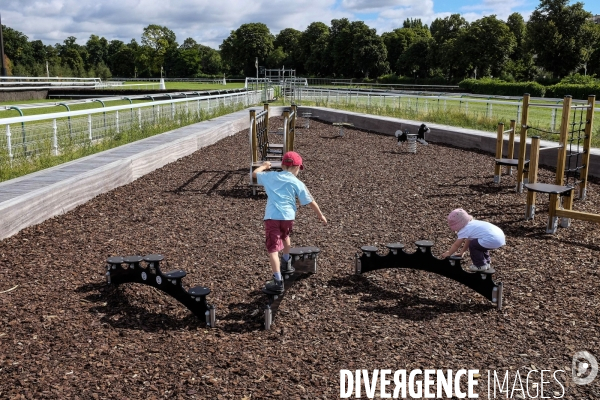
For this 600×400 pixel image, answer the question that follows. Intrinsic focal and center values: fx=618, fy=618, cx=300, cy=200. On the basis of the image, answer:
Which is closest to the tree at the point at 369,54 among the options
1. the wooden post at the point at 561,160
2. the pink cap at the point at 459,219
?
the wooden post at the point at 561,160

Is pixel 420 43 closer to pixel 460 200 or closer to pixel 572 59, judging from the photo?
pixel 572 59

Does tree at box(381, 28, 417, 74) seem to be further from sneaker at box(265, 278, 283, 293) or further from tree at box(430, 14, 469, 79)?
sneaker at box(265, 278, 283, 293)

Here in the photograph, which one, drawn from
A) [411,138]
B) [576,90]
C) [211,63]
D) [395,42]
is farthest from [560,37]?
[211,63]

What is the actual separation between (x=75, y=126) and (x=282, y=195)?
10252mm

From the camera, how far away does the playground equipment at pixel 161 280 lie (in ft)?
15.3

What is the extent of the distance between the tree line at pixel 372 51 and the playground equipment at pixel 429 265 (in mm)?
61168

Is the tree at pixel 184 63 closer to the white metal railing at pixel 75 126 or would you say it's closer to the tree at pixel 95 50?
the tree at pixel 95 50

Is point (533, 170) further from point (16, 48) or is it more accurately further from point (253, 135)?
point (16, 48)

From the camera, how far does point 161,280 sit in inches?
194

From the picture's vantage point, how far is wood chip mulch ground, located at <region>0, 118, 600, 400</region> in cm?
394

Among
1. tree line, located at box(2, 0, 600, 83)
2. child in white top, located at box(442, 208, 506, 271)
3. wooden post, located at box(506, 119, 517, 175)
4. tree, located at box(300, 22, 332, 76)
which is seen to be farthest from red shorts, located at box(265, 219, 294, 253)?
tree, located at box(300, 22, 332, 76)

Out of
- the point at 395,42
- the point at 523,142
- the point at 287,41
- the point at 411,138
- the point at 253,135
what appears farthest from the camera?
the point at 287,41

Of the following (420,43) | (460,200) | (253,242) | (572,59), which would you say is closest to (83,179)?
(253,242)

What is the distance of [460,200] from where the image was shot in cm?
929
